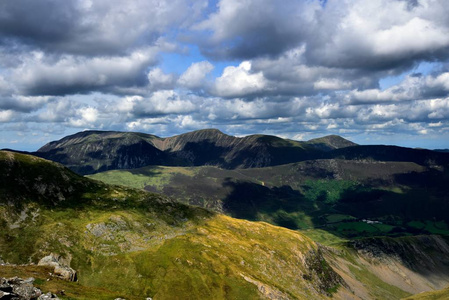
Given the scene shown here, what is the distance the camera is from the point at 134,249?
158 metres

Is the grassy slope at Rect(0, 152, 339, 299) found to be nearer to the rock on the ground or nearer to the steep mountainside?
the steep mountainside

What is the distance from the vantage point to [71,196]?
198 meters

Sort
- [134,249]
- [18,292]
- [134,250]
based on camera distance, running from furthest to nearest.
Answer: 1. [134,249]
2. [134,250]
3. [18,292]

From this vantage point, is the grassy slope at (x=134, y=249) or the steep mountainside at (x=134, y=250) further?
the grassy slope at (x=134, y=249)

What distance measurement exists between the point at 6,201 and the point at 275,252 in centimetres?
15225

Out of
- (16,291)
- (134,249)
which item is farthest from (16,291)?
(134,249)

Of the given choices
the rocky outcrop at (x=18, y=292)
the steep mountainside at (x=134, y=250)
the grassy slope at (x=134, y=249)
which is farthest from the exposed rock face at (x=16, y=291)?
the grassy slope at (x=134, y=249)

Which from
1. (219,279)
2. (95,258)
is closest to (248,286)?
(219,279)

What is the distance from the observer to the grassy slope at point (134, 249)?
137625 mm

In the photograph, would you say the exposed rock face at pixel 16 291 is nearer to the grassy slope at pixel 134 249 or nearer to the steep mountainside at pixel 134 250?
the steep mountainside at pixel 134 250

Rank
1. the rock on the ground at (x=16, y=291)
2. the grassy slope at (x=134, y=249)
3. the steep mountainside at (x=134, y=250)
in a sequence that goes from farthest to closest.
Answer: the grassy slope at (x=134, y=249), the steep mountainside at (x=134, y=250), the rock on the ground at (x=16, y=291)

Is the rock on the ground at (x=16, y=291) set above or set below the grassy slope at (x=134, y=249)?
above

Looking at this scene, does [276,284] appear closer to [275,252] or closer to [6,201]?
[275,252]

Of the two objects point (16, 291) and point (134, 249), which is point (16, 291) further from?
point (134, 249)
